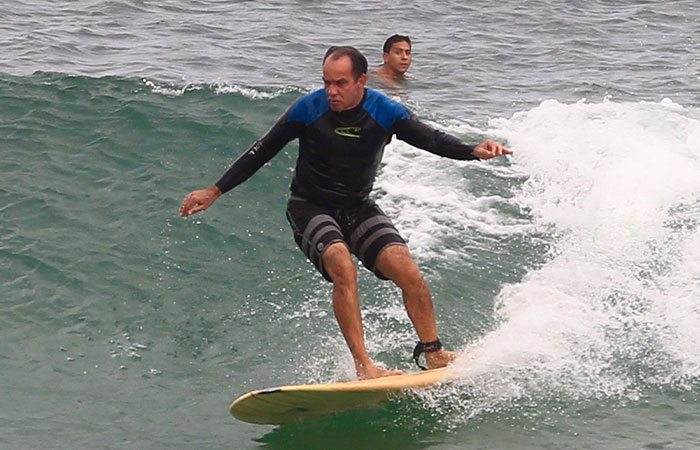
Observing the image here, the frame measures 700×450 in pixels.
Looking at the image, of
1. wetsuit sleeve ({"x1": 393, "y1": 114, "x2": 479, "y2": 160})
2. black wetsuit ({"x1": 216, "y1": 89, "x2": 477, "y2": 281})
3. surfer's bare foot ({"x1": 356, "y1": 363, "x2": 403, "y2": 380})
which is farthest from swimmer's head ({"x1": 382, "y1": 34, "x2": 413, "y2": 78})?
surfer's bare foot ({"x1": 356, "y1": 363, "x2": 403, "y2": 380})

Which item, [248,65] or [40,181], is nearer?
[40,181]

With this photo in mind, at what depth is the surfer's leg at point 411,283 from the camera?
20.2 ft

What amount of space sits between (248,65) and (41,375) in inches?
305

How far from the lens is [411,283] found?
618cm

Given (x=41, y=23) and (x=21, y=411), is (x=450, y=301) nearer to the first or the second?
(x=21, y=411)

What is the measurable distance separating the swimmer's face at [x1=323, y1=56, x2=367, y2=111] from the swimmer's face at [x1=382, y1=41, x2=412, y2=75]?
7.14 meters

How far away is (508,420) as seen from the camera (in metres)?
6.28

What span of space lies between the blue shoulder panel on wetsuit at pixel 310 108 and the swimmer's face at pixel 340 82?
0.14 m

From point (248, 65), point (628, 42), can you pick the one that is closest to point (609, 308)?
point (248, 65)

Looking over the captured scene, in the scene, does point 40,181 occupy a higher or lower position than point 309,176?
lower

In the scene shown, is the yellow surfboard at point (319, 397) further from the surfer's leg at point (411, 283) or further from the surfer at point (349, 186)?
the surfer's leg at point (411, 283)

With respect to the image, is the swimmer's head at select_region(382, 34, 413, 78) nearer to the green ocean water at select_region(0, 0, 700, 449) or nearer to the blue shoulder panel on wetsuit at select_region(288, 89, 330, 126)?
the green ocean water at select_region(0, 0, 700, 449)

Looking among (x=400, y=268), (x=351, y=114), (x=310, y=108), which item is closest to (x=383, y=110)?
(x=351, y=114)

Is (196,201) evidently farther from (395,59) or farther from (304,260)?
(395,59)
